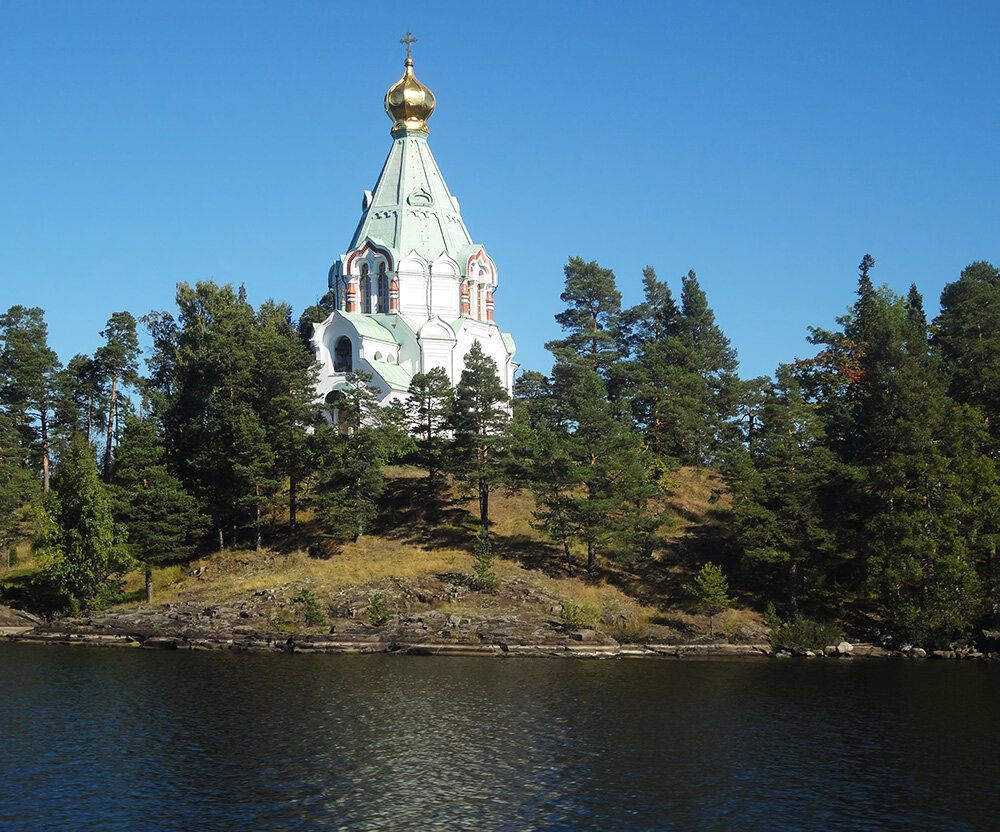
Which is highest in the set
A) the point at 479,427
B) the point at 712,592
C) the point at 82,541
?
the point at 479,427

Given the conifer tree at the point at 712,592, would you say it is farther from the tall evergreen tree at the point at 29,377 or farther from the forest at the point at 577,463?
the tall evergreen tree at the point at 29,377

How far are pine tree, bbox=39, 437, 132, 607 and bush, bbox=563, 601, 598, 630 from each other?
70.2 ft

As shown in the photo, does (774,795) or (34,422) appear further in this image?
(34,422)

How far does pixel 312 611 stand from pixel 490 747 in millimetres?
21645

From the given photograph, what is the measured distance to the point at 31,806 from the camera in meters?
22.8

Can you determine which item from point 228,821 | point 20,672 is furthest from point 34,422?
point 228,821

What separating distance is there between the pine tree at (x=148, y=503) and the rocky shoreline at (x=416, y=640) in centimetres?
518

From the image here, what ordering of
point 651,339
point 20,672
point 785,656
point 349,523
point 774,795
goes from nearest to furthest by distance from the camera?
point 774,795 < point 20,672 < point 785,656 < point 349,523 < point 651,339

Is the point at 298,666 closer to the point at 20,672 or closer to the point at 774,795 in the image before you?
the point at 20,672

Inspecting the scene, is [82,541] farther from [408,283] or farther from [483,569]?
[408,283]

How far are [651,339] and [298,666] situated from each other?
4165cm

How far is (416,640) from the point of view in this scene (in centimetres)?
4656

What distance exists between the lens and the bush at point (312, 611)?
4822cm

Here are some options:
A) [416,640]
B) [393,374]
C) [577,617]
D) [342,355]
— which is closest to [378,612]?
[416,640]
